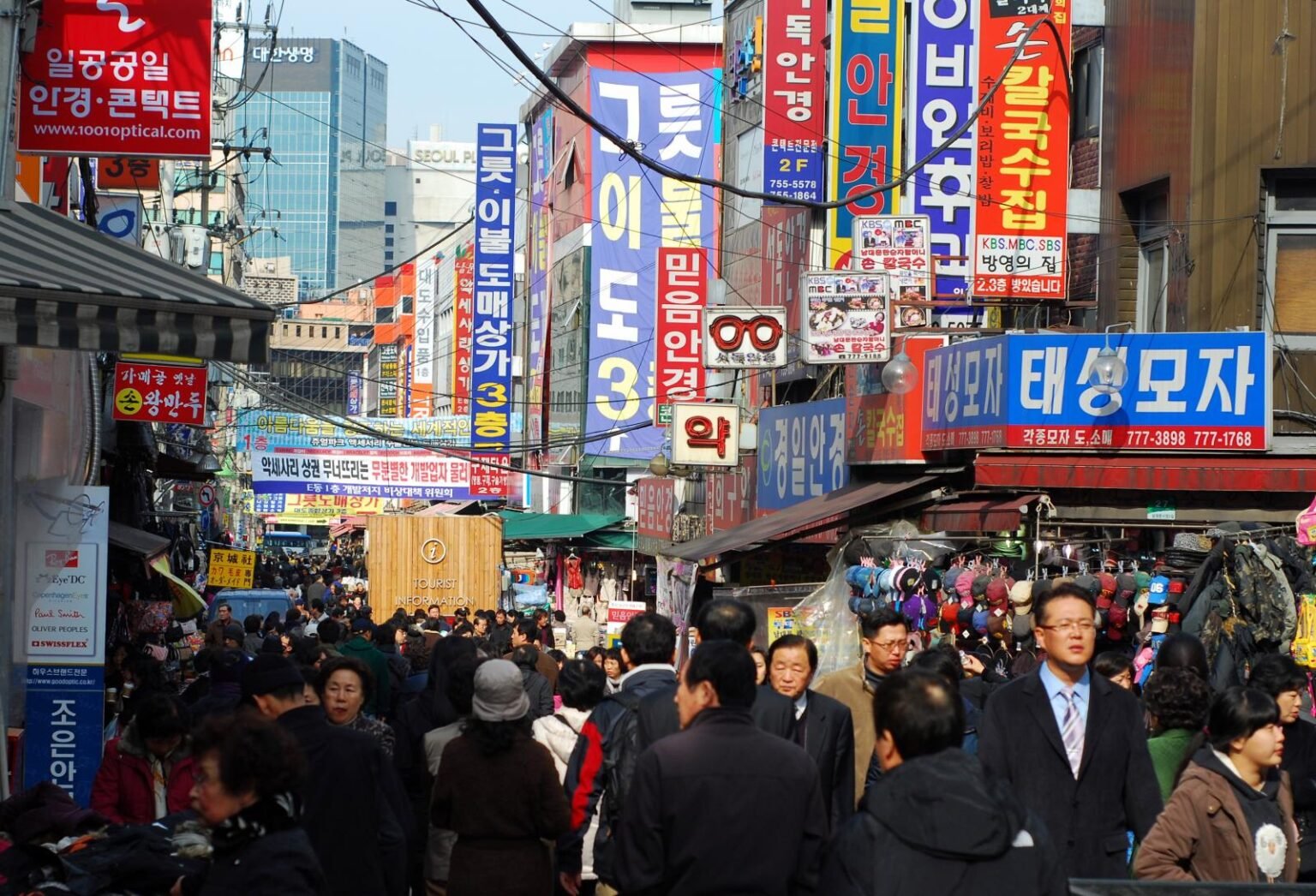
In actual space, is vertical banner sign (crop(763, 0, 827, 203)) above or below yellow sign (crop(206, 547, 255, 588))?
above

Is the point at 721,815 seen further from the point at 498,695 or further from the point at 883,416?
the point at 883,416

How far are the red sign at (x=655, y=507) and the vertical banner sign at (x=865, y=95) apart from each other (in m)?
12.6

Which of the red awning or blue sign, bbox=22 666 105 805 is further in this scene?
the red awning

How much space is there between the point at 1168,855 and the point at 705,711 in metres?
1.75

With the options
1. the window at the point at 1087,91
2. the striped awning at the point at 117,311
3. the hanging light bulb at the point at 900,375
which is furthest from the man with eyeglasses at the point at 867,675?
the window at the point at 1087,91

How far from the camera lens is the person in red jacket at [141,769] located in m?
8.19

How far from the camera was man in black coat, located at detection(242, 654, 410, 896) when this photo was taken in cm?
642

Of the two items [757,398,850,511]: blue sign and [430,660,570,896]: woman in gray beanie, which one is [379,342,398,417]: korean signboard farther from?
[430,660,570,896]: woman in gray beanie

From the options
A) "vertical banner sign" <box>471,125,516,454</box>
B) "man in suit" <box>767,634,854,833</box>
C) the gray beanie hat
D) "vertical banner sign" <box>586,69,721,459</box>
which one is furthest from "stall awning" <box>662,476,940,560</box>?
"vertical banner sign" <box>586,69,721,459</box>

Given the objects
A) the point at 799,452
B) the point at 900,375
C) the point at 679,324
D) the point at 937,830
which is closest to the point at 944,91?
the point at 900,375

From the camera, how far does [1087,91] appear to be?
791 inches

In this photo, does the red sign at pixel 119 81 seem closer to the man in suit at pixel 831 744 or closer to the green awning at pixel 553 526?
the man in suit at pixel 831 744

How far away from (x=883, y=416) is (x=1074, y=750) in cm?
1287

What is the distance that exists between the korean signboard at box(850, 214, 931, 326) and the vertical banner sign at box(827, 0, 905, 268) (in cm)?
88
